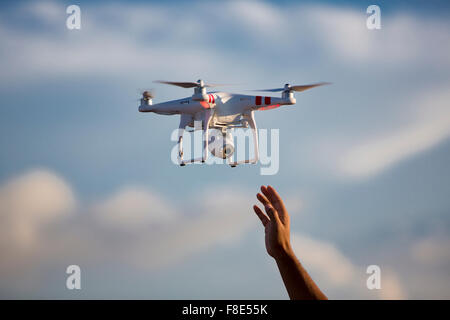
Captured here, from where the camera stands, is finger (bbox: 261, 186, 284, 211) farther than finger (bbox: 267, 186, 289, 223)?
Yes

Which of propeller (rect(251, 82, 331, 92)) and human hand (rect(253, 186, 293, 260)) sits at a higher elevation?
propeller (rect(251, 82, 331, 92))

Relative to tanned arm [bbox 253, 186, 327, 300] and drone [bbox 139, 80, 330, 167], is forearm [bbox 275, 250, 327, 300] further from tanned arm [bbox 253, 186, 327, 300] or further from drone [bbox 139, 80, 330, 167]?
drone [bbox 139, 80, 330, 167]

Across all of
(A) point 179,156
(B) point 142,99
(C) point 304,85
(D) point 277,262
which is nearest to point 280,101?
(C) point 304,85

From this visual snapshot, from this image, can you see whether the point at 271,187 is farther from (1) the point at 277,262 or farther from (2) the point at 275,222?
(1) the point at 277,262

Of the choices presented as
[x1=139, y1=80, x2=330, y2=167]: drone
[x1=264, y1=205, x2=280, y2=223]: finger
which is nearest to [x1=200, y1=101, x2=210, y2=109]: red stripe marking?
[x1=139, y1=80, x2=330, y2=167]: drone

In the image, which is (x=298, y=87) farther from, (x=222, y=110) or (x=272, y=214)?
(x=272, y=214)

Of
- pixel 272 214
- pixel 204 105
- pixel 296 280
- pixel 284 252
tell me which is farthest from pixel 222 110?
pixel 296 280
